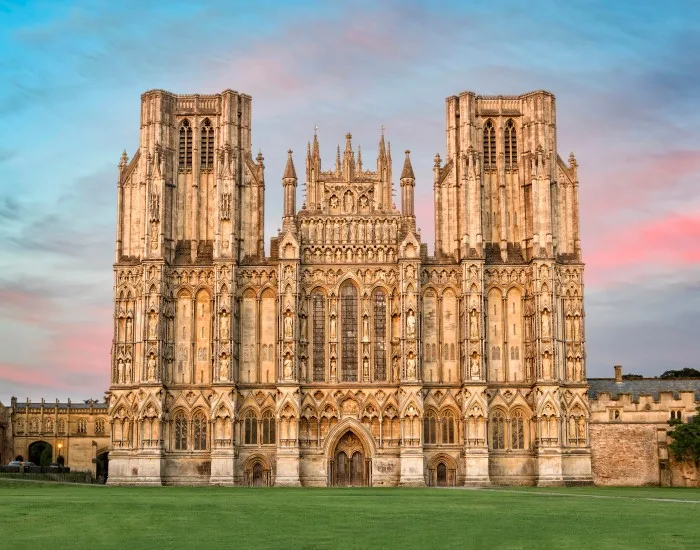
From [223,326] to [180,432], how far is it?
825cm

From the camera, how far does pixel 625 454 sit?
7562cm

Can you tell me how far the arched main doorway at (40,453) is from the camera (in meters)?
127

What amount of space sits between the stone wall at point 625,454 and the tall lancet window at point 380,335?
15428mm

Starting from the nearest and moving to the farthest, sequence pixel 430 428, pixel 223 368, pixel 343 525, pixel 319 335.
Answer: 1. pixel 343 525
2. pixel 223 368
3. pixel 430 428
4. pixel 319 335

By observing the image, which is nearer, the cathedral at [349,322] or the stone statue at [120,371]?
the cathedral at [349,322]

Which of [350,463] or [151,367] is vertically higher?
[151,367]

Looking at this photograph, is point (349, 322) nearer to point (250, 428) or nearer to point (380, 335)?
point (380, 335)

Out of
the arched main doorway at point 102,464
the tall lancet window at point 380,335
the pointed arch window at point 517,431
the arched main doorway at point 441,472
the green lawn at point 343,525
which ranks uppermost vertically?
the tall lancet window at point 380,335

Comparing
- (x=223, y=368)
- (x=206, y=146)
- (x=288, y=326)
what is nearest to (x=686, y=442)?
(x=288, y=326)

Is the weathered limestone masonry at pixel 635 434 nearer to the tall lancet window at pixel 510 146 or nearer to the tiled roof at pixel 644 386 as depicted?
the tiled roof at pixel 644 386

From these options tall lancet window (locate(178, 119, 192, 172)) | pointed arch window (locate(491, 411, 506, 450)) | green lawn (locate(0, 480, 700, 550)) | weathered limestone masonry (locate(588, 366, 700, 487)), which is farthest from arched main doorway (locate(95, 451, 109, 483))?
green lawn (locate(0, 480, 700, 550))

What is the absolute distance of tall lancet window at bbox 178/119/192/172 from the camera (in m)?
81.5

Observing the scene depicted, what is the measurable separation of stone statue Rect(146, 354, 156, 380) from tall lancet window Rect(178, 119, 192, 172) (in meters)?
14.7

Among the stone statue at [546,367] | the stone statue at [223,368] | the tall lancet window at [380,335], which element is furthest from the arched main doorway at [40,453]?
the stone statue at [546,367]
